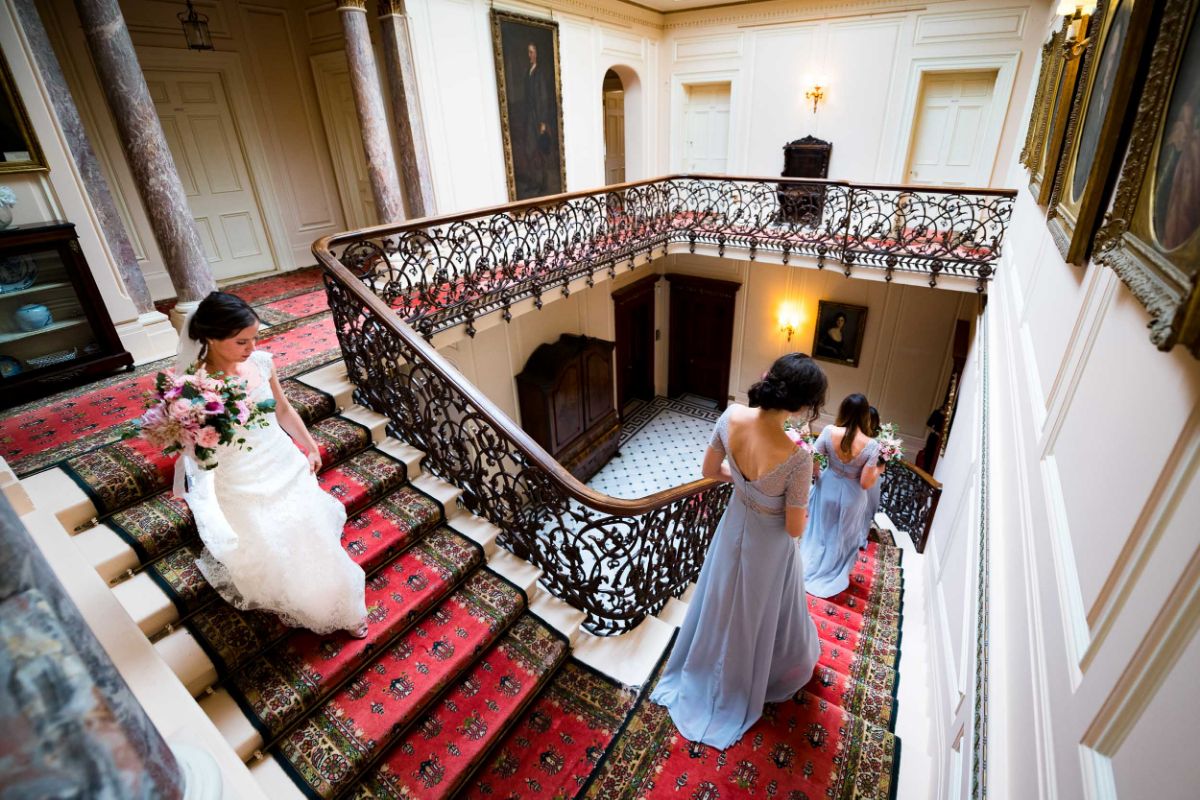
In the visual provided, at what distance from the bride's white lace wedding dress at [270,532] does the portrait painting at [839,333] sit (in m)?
9.38

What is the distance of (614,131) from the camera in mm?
14344

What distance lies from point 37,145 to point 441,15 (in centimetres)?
424

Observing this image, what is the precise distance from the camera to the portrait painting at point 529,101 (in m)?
7.33

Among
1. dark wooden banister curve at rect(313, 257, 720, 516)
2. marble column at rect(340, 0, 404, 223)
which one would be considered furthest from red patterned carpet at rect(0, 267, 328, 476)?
marble column at rect(340, 0, 404, 223)

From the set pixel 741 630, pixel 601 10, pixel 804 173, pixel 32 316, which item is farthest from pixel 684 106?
pixel 741 630

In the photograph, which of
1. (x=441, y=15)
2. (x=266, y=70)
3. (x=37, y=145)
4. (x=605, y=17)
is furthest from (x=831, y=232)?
(x=37, y=145)

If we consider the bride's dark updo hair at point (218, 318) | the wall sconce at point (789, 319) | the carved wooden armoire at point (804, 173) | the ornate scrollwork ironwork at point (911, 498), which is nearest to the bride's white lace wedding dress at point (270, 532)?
the bride's dark updo hair at point (218, 318)

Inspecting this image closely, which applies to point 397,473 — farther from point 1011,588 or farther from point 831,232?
point 831,232

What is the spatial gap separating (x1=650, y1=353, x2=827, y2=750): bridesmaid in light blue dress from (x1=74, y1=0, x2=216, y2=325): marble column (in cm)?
475

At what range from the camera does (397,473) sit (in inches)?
151

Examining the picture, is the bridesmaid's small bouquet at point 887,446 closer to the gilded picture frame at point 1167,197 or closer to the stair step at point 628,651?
the stair step at point 628,651

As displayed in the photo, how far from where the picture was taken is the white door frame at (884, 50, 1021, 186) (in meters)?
7.78

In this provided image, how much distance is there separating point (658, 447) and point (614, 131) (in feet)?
29.6

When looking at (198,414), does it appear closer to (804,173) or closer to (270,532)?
(270,532)
